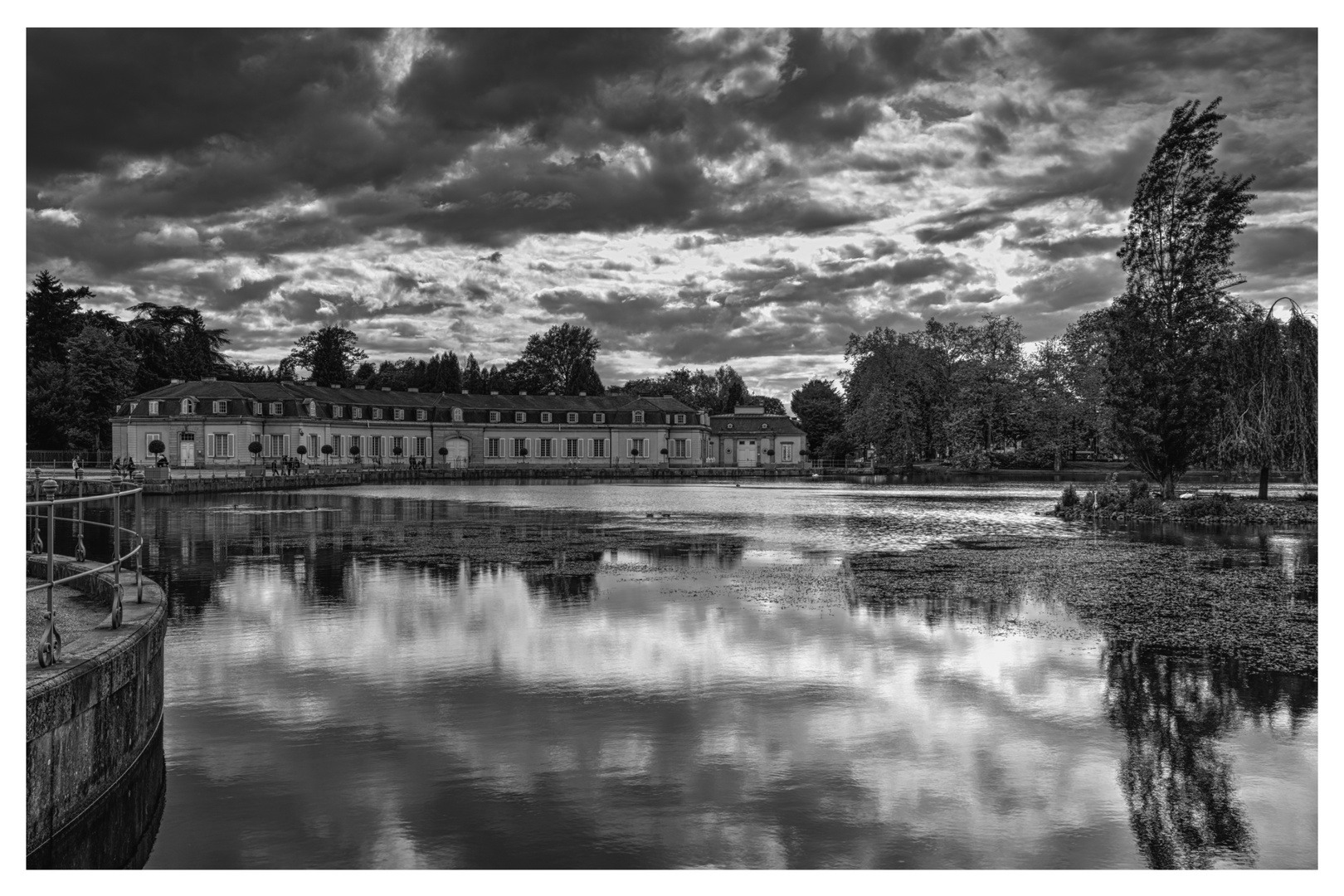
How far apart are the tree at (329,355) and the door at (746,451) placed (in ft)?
127

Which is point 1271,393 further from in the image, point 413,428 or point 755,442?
point 755,442

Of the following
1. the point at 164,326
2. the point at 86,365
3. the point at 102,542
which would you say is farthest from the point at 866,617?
the point at 164,326

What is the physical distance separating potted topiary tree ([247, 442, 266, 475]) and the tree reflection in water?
172ft

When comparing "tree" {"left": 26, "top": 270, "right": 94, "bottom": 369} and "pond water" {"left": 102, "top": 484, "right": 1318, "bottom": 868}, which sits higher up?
"tree" {"left": 26, "top": 270, "right": 94, "bottom": 369}

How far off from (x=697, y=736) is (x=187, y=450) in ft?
227

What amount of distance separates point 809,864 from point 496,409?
79.2 meters

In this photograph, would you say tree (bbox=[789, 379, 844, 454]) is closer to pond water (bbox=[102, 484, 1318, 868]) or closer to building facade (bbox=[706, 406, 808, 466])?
building facade (bbox=[706, 406, 808, 466])

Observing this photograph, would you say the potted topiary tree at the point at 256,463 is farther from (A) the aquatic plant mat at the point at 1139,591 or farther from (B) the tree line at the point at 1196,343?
(A) the aquatic plant mat at the point at 1139,591

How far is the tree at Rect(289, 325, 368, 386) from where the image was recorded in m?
91.4

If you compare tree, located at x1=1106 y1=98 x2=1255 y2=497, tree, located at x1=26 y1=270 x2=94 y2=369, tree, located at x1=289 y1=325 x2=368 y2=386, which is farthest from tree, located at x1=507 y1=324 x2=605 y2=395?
tree, located at x1=1106 y1=98 x2=1255 y2=497

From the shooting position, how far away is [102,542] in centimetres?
2031

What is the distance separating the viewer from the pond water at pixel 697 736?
5062mm

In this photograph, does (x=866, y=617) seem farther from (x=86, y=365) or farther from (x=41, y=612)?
(x=86, y=365)
